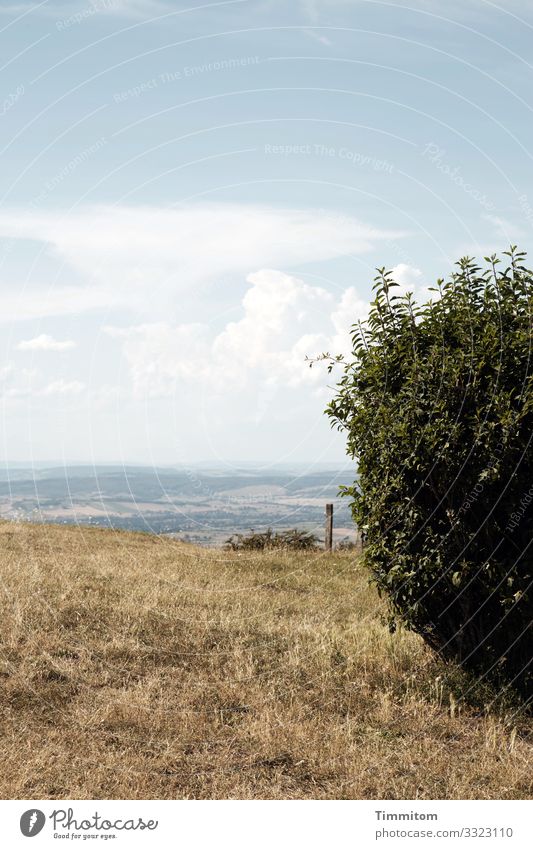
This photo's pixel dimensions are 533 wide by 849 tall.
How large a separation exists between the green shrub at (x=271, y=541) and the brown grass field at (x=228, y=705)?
8407 millimetres

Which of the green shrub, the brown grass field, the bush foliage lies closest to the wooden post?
the green shrub

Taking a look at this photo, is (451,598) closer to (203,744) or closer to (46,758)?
(203,744)

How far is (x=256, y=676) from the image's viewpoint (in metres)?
9.19

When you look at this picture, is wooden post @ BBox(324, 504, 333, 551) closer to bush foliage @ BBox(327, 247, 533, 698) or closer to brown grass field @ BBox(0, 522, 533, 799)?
brown grass field @ BBox(0, 522, 533, 799)

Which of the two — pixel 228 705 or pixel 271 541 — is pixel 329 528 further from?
pixel 228 705

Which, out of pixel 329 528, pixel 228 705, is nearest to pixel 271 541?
pixel 329 528

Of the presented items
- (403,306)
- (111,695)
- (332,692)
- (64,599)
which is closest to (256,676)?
(332,692)

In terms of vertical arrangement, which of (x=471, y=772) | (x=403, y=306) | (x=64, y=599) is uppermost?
(x=403, y=306)

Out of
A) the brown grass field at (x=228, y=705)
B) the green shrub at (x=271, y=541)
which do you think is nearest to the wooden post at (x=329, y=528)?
the green shrub at (x=271, y=541)

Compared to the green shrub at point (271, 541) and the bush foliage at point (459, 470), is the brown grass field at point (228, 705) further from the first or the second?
the green shrub at point (271, 541)

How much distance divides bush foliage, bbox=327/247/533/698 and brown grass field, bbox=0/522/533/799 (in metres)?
0.70

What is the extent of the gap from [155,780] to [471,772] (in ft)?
9.49

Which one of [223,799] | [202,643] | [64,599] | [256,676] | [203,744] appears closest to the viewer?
[223,799]

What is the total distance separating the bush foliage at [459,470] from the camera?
822 centimetres
